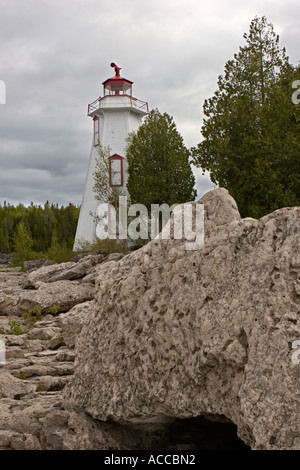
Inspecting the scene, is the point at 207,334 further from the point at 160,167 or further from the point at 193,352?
the point at 160,167

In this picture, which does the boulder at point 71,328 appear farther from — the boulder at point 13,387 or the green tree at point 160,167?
the green tree at point 160,167

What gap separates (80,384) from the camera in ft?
15.2

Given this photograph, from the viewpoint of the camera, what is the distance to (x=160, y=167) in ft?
101

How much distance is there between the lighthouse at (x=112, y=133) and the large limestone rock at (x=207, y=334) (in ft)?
101

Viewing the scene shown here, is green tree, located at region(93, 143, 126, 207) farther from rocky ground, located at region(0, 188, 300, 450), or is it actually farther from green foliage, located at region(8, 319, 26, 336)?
rocky ground, located at region(0, 188, 300, 450)

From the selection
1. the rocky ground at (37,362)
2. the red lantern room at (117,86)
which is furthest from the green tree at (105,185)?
the rocky ground at (37,362)

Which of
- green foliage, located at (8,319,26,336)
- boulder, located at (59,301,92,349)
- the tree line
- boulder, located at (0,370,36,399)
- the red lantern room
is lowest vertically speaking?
boulder, located at (0,370,36,399)

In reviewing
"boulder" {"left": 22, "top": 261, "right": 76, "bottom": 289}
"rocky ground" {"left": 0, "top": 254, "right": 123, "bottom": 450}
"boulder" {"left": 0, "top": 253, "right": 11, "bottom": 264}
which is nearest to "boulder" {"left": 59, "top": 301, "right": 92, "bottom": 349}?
"rocky ground" {"left": 0, "top": 254, "right": 123, "bottom": 450}

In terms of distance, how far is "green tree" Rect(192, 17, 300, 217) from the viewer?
22.3 meters

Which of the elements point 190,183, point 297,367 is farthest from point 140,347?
point 190,183

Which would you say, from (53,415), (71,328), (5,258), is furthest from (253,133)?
(5,258)
